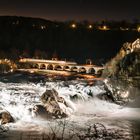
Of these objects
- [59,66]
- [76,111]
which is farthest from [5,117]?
[59,66]

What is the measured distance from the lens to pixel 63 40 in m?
160

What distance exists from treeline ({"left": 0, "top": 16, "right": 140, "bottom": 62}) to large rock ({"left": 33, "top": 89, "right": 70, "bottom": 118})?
8959cm

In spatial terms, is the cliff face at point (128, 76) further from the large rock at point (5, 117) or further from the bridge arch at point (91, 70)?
the bridge arch at point (91, 70)

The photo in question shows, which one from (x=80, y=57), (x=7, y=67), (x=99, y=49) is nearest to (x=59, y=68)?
(x=7, y=67)

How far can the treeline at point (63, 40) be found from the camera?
141 m

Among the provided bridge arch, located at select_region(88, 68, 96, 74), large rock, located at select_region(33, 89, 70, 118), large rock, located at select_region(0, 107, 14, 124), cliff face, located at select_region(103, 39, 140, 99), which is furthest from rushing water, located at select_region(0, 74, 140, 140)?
bridge arch, located at select_region(88, 68, 96, 74)

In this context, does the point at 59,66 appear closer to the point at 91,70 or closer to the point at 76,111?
the point at 91,70

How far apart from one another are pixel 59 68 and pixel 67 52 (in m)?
37.1

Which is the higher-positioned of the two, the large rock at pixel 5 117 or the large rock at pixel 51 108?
the large rock at pixel 51 108

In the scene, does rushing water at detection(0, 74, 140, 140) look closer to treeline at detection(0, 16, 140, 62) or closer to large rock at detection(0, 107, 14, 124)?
large rock at detection(0, 107, 14, 124)

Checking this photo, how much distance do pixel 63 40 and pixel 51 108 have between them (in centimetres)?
12239

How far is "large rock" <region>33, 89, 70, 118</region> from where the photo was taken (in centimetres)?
3853

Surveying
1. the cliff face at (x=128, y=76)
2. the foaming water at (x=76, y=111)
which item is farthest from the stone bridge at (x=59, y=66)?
the cliff face at (x=128, y=76)

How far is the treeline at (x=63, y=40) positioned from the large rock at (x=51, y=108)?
3527 inches
